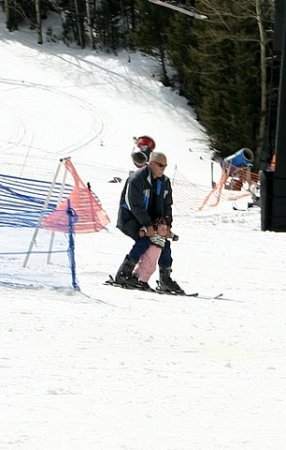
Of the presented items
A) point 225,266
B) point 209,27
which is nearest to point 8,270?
point 225,266

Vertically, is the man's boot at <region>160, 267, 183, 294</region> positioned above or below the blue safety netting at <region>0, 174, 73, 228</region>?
below

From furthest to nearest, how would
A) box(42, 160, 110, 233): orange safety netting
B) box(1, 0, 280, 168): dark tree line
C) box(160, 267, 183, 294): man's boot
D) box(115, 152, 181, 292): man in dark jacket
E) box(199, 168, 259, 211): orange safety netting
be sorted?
1. box(1, 0, 280, 168): dark tree line
2. box(199, 168, 259, 211): orange safety netting
3. box(42, 160, 110, 233): orange safety netting
4. box(160, 267, 183, 294): man's boot
5. box(115, 152, 181, 292): man in dark jacket

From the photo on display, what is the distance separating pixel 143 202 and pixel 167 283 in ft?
2.83

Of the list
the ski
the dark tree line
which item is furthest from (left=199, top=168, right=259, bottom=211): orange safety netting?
the ski

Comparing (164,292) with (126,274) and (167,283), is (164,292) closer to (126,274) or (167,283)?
(167,283)

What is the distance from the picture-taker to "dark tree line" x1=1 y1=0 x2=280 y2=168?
1126 inches

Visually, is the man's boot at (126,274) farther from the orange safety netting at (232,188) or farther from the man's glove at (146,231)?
the orange safety netting at (232,188)

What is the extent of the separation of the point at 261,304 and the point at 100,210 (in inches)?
275

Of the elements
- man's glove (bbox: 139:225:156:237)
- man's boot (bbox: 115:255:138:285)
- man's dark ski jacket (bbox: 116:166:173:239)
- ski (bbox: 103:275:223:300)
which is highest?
man's dark ski jacket (bbox: 116:166:173:239)

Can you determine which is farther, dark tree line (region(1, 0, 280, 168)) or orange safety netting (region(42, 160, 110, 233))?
dark tree line (region(1, 0, 280, 168))

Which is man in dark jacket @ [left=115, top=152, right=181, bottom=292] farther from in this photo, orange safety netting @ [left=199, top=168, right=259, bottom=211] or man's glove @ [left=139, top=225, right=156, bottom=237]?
orange safety netting @ [left=199, top=168, right=259, bottom=211]

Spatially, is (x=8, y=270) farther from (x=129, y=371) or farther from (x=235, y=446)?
(x=235, y=446)

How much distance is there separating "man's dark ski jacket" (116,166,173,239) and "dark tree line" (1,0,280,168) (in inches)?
686

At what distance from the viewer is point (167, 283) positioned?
25.7 ft
